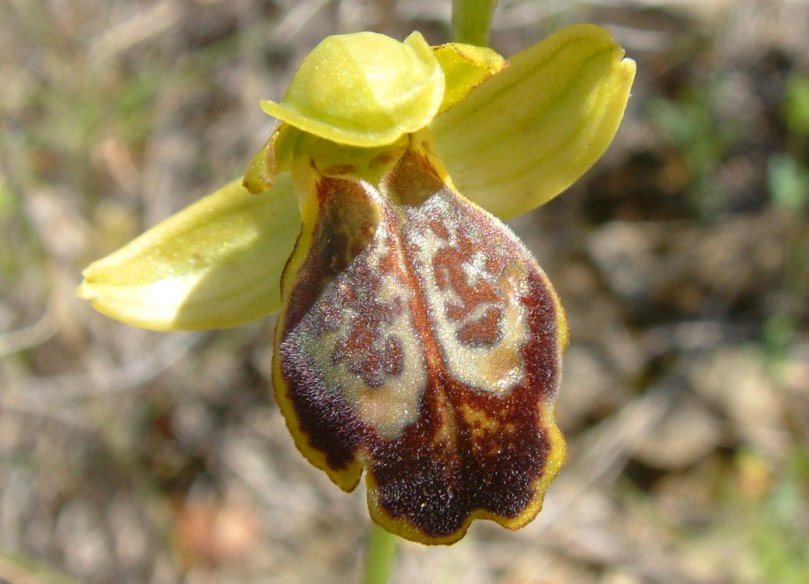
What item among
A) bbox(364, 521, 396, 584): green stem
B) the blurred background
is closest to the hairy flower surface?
bbox(364, 521, 396, 584): green stem

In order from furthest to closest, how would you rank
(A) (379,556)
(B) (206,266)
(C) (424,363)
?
(B) (206,266), (A) (379,556), (C) (424,363)

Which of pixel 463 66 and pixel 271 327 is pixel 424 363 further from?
pixel 271 327

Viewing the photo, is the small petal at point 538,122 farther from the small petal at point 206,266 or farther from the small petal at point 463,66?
the small petal at point 206,266

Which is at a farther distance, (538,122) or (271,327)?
(271,327)

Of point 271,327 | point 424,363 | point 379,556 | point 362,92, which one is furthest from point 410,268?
point 271,327

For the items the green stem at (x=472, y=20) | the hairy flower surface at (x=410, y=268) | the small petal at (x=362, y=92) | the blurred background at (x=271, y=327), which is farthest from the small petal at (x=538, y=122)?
the blurred background at (x=271, y=327)

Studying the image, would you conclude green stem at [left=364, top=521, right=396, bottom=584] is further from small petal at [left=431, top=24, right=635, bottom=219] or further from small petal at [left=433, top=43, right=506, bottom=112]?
small petal at [left=433, top=43, right=506, bottom=112]
